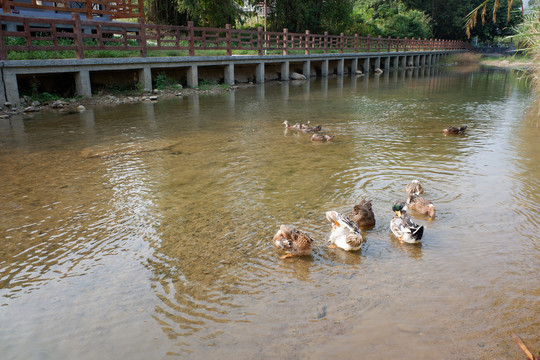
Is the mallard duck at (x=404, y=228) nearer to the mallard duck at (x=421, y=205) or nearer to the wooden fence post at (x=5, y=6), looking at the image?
the mallard duck at (x=421, y=205)

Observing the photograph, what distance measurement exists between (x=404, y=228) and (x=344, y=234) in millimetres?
661

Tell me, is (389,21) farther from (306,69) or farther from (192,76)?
(192,76)

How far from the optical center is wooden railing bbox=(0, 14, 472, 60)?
13120mm

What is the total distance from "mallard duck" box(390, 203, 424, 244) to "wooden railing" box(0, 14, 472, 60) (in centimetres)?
1214

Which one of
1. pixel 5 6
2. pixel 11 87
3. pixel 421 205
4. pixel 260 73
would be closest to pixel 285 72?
pixel 260 73

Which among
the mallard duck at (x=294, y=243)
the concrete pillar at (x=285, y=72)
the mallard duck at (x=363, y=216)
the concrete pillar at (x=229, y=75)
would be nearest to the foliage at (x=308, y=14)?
the concrete pillar at (x=285, y=72)

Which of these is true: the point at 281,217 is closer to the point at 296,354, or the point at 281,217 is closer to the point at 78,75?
the point at 296,354

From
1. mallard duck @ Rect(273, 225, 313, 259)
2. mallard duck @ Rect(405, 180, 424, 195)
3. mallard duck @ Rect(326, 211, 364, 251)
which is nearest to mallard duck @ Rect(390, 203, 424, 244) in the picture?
mallard duck @ Rect(326, 211, 364, 251)

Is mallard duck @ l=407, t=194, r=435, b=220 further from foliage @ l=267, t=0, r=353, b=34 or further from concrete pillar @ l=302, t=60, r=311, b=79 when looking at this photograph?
foliage @ l=267, t=0, r=353, b=34

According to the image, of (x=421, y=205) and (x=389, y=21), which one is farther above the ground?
(x=389, y=21)

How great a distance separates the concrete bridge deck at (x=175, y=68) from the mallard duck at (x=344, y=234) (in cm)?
1148

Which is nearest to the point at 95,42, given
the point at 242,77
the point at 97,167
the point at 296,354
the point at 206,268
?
the point at 242,77

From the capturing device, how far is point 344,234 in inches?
168

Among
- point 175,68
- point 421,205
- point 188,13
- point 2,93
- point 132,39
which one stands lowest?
point 421,205
